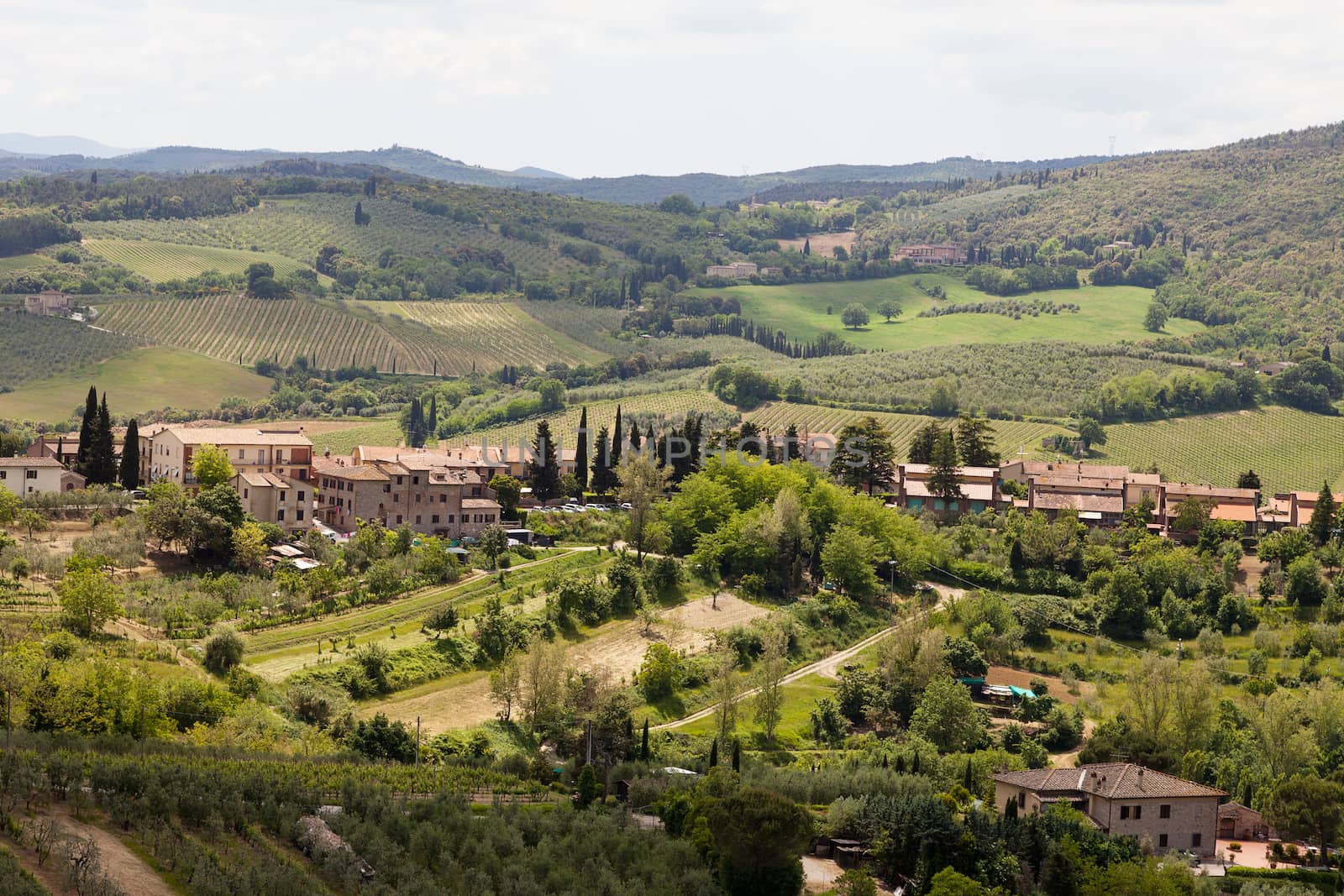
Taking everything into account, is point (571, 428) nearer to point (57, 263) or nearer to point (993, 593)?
point (993, 593)

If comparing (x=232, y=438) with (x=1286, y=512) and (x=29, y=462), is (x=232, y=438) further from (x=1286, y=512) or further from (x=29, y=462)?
(x=1286, y=512)

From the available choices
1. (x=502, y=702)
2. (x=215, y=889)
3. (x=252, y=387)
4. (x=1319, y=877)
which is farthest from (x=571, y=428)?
(x=215, y=889)

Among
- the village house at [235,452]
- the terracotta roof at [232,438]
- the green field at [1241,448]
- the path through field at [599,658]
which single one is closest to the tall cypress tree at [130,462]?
the village house at [235,452]

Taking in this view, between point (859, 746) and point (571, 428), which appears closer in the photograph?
point (859, 746)

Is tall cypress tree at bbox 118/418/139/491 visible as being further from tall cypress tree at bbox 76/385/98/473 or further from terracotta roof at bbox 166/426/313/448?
terracotta roof at bbox 166/426/313/448

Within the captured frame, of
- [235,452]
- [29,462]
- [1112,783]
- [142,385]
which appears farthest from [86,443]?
[142,385]

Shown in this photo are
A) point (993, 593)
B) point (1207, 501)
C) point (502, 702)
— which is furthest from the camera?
point (1207, 501)

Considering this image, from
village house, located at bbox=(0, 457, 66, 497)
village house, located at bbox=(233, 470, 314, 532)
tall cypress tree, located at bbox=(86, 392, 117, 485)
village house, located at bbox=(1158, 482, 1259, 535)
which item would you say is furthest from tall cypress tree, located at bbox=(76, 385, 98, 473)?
village house, located at bbox=(1158, 482, 1259, 535)
